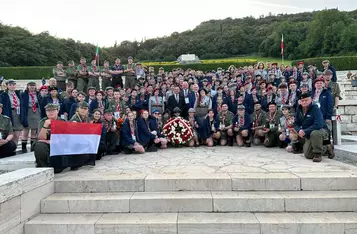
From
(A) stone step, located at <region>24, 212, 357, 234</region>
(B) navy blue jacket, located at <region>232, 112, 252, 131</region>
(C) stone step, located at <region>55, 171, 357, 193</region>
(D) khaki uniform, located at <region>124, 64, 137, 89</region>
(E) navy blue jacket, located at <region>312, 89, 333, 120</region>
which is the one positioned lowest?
(A) stone step, located at <region>24, 212, 357, 234</region>

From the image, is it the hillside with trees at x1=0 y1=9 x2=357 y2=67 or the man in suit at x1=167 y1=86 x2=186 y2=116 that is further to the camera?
the hillside with trees at x1=0 y1=9 x2=357 y2=67

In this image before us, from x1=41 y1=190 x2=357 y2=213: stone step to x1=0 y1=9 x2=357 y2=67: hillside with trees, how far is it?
34.9 m

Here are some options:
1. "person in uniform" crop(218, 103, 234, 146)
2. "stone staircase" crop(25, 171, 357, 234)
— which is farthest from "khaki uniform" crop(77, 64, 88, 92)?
"stone staircase" crop(25, 171, 357, 234)

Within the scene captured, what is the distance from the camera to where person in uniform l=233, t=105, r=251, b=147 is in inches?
291

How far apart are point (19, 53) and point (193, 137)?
113 feet

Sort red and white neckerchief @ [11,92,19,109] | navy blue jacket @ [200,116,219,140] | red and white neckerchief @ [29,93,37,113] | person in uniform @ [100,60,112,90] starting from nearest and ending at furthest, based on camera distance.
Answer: red and white neckerchief @ [11,92,19,109]
red and white neckerchief @ [29,93,37,113]
navy blue jacket @ [200,116,219,140]
person in uniform @ [100,60,112,90]

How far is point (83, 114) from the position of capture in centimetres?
545

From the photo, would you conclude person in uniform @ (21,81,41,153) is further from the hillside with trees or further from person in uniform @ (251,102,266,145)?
the hillside with trees

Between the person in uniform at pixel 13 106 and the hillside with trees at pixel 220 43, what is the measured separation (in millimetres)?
30745

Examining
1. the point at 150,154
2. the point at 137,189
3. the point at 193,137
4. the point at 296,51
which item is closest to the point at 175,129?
the point at 193,137

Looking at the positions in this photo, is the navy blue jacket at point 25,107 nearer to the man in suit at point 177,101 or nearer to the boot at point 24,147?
the boot at point 24,147

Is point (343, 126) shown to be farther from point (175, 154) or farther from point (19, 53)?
point (19, 53)

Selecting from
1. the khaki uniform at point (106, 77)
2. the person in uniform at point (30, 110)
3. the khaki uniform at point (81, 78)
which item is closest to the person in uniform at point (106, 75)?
the khaki uniform at point (106, 77)

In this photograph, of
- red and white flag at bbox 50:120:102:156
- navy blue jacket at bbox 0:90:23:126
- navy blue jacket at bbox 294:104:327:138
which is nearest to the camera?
red and white flag at bbox 50:120:102:156
